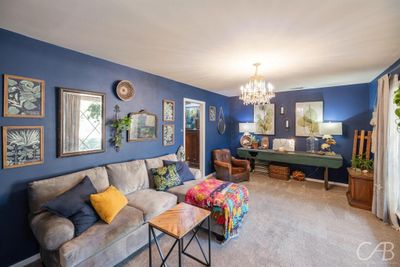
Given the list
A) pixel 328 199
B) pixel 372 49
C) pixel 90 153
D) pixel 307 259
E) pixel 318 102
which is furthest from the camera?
A: pixel 318 102

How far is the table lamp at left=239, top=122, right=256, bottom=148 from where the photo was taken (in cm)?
539

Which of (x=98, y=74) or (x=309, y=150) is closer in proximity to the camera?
(x=98, y=74)

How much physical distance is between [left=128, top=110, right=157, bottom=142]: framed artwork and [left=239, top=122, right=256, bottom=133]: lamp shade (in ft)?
10.0

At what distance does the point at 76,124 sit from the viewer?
230 cm

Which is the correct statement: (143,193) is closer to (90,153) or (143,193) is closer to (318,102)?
(90,153)

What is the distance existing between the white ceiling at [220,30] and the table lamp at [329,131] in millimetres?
1563

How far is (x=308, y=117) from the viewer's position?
4609 mm

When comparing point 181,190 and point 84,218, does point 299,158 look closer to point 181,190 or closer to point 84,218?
point 181,190

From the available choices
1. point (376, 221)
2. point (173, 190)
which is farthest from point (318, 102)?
point (173, 190)

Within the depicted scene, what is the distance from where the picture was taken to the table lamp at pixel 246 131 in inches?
212

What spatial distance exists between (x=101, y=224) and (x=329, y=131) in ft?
16.1

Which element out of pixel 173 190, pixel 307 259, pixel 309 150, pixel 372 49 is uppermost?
pixel 372 49

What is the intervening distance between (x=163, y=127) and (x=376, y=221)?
387 centimetres

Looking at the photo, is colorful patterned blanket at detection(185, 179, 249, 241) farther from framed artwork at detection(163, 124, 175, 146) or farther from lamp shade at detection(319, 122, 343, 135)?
lamp shade at detection(319, 122, 343, 135)
